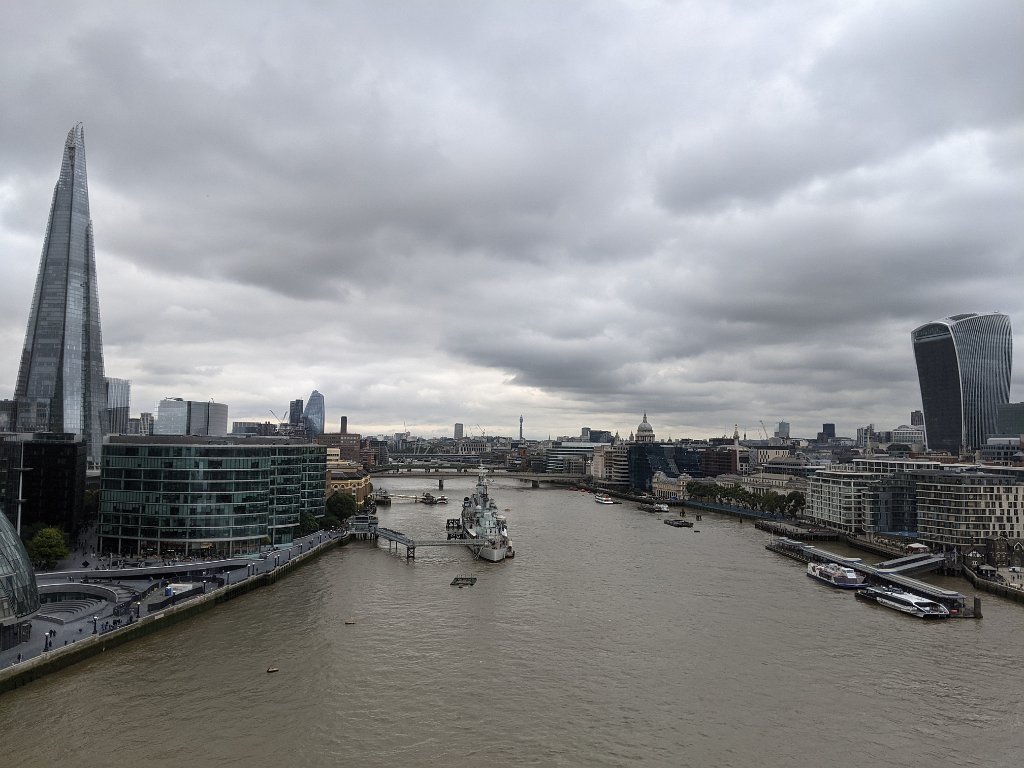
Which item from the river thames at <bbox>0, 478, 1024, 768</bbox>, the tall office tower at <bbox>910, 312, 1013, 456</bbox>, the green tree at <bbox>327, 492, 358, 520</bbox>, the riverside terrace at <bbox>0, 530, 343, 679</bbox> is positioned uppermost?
the tall office tower at <bbox>910, 312, 1013, 456</bbox>

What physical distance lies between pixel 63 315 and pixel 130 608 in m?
75.4

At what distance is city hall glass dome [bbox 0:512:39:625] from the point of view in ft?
100

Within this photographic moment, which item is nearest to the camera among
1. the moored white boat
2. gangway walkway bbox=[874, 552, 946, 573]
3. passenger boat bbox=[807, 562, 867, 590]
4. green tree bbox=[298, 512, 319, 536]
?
passenger boat bbox=[807, 562, 867, 590]

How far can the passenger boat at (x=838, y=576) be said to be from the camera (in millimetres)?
51844

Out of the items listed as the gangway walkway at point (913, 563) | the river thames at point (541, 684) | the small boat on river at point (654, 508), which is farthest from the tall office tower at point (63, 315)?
the gangway walkway at point (913, 563)

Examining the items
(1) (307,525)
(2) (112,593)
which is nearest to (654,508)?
(1) (307,525)

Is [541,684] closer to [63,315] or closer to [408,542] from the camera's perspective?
[408,542]

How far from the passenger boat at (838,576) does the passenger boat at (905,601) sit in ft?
6.46

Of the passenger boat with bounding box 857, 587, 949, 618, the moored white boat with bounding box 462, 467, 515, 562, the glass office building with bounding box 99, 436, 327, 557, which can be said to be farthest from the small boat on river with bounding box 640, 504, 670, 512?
the glass office building with bounding box 99, 436, 327, 557

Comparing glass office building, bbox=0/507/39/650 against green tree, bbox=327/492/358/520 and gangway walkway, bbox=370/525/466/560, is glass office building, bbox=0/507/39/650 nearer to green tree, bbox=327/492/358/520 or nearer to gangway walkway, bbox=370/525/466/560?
gangway walkway, bbox=370/525/466/560

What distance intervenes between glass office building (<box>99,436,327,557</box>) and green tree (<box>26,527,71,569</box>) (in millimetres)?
6454

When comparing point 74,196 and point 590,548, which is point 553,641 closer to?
point 590,548

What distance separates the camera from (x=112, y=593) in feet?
135

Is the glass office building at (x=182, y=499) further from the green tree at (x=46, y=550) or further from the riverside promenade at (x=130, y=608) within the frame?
the green tree at (x=46, y=550)
